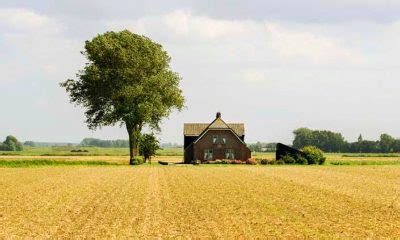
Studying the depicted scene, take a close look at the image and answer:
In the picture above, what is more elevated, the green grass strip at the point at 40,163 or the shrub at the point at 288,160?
the shrub at the point at 288,160

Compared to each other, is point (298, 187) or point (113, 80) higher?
point (113, 80)

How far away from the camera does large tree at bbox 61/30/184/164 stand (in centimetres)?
8031

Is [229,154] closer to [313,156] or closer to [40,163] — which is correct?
[313,156]

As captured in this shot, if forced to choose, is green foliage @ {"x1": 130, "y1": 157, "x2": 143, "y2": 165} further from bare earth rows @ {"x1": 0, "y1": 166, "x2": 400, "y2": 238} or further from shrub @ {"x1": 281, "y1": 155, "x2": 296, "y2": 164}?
bare earth rows @ {"x1": 0, "y1": 166, "x2": 400, "y2": 238}

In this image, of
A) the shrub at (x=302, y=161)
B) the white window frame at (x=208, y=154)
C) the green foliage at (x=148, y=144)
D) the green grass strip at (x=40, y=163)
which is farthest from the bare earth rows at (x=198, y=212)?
the white window frame at (x=208, y=154)

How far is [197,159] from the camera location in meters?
95.3

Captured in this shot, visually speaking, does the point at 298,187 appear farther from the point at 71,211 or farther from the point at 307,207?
the point at 71,211

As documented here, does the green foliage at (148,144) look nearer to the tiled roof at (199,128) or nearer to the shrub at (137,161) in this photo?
the shrub at (137,161)

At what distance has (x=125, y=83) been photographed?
81.6 metres

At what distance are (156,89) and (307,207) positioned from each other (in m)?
57.3

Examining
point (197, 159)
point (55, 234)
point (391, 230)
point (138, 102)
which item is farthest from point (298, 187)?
point (197, 159)

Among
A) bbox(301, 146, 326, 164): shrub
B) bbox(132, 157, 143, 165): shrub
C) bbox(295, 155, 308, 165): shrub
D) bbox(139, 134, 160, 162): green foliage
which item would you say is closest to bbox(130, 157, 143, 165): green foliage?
bbox(132, 157, 143, 165): shrub

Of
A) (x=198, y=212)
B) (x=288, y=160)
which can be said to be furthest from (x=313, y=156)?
(x=198, y=212)

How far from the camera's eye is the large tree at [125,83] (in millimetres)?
80312
